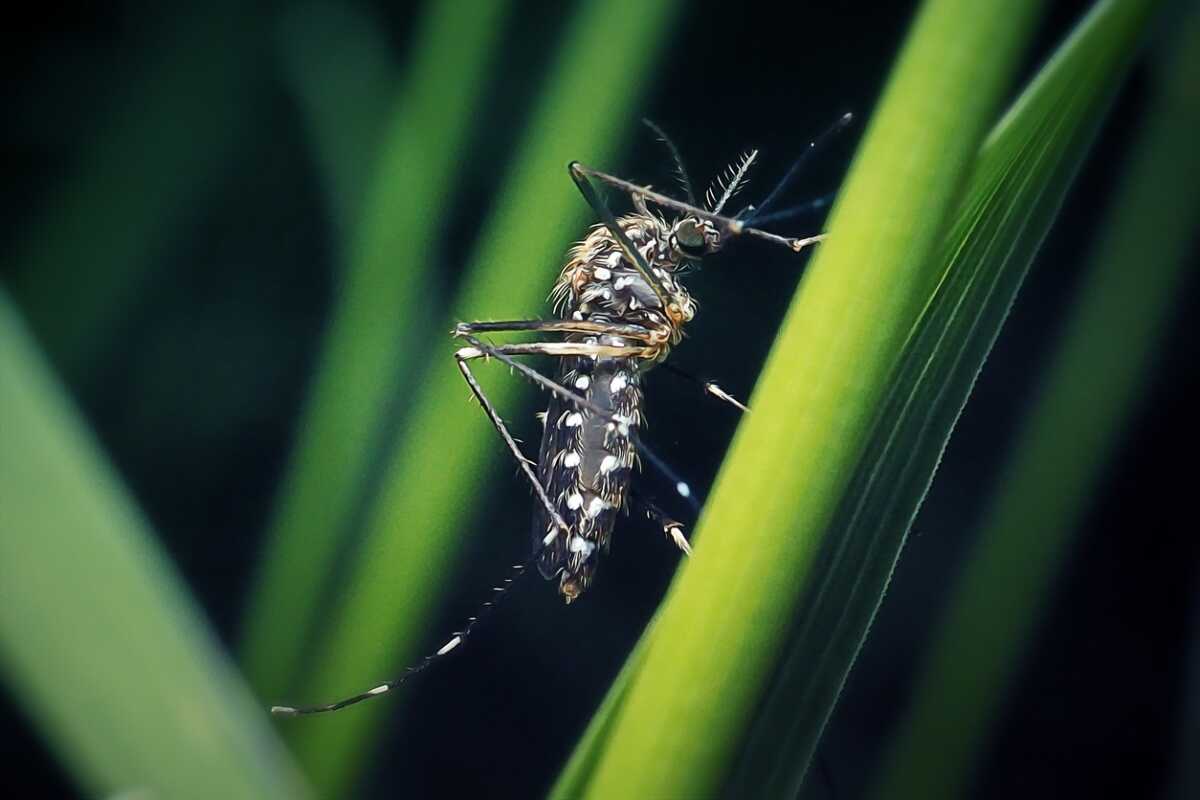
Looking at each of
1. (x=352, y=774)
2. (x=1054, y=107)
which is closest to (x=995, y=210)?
(x=1054, y=107)

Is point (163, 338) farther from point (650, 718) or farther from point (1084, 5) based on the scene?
point (1084, 5)

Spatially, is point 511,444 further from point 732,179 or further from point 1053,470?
point 1053,470

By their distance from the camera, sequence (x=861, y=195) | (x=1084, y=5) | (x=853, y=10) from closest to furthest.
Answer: (x=861, y=195), (x=1084, y=5), (x=853, y=10)

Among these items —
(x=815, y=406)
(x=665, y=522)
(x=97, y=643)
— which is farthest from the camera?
(x=665, y=522)

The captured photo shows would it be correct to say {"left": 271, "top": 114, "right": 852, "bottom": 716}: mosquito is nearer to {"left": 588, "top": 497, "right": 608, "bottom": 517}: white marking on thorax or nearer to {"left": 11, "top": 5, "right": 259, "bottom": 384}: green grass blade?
{"left": 588, "top": 497, "right": 608, "bottom": 517}: white marking on thorax

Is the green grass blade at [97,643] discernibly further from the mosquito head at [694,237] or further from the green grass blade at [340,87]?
the mosquito head at [694,237]

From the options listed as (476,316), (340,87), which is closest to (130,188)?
(340,87)

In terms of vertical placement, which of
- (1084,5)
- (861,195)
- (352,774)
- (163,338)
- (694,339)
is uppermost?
(1084,5)
